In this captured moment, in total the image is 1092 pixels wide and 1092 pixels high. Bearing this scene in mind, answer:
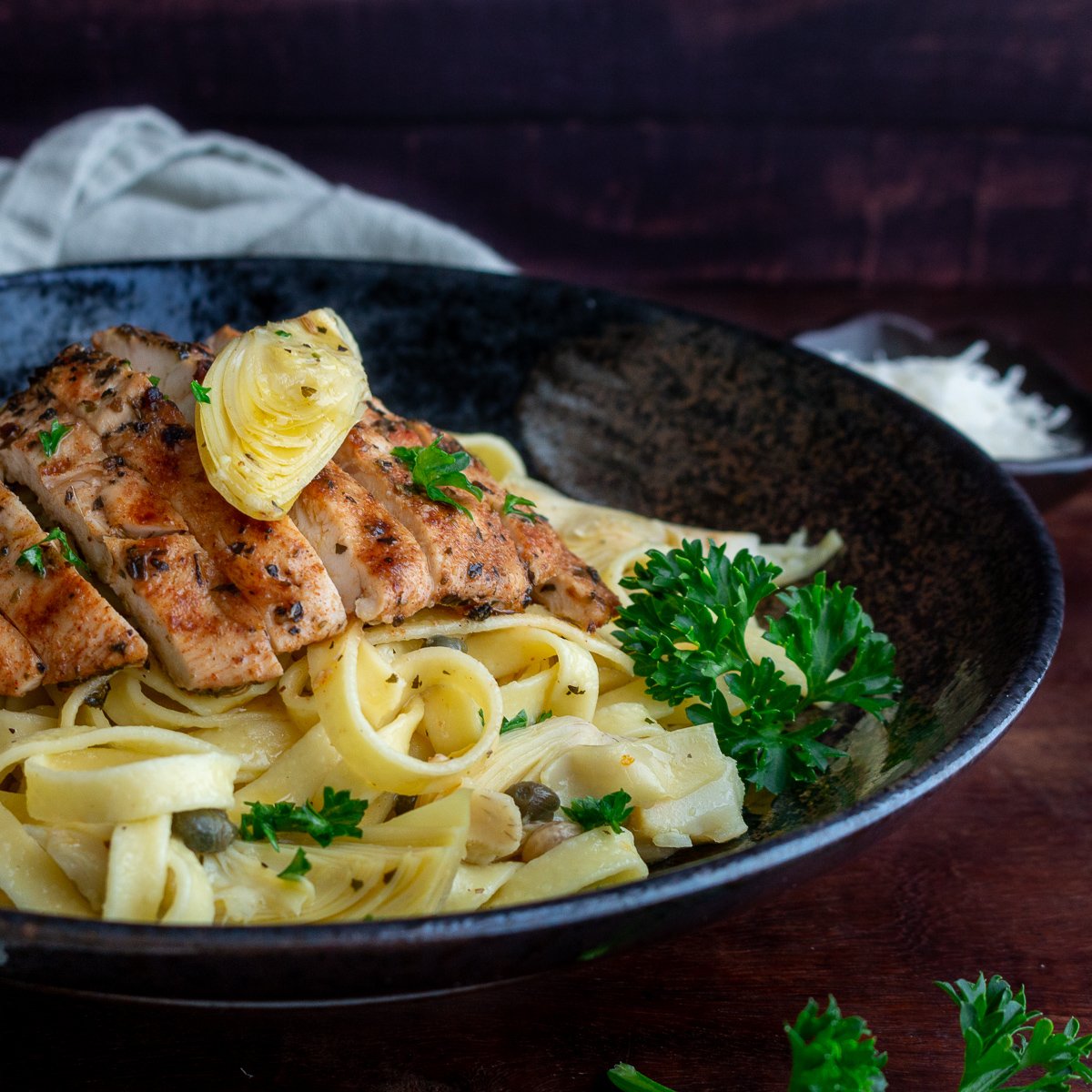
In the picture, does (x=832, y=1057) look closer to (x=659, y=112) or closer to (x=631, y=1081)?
(x=631, y=1081)

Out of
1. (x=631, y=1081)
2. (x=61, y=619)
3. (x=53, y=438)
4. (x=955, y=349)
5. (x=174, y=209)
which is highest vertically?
(x=53, y=438)

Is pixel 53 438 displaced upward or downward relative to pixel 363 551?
upward

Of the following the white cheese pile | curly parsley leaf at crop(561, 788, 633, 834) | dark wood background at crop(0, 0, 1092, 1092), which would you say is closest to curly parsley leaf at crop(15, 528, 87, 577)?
curly parsley leaf at crop(561, 788, 633, 834)

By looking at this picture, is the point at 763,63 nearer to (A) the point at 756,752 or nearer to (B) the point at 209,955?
(A) the point at 756,752

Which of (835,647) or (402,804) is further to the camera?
(835,647)

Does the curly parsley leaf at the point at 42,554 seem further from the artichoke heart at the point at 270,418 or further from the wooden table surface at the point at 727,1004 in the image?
the wooden table surface at the point at 727,1004

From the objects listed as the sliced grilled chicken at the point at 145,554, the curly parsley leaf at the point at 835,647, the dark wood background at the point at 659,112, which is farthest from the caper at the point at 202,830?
the dark wood background at the point at 659,112

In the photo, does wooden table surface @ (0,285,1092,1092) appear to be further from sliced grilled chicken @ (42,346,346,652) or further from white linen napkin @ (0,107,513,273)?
white linen napkin @ (0,107,513,273)

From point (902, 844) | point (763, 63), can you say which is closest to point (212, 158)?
point (763, 63)

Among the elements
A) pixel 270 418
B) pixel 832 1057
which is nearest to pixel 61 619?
pixel 270 418
